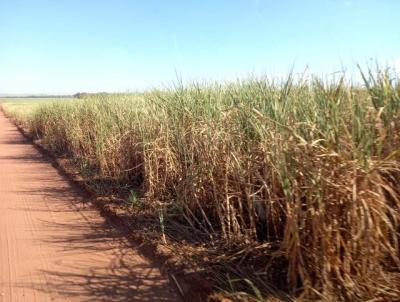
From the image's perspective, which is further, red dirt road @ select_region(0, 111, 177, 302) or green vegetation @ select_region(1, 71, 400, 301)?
red dirt road @ select_region(0, 111, 177, 302)

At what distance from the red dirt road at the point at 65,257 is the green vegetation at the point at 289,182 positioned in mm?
686

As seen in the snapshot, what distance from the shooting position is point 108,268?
190 inches

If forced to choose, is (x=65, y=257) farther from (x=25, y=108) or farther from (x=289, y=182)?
(x=25, y=108)

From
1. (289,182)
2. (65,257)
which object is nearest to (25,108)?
(65,257)

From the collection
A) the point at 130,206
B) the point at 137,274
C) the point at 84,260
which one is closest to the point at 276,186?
the point at 137,274

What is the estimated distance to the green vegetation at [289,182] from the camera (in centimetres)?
346

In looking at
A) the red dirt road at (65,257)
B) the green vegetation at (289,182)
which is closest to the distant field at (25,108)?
the red dirt road at (65,257)

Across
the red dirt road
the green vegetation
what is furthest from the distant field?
the green vegetation

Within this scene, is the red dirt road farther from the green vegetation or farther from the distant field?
the distant field

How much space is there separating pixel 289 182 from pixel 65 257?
2.73 meters

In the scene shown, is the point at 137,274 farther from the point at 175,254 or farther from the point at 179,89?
the point at 179,89

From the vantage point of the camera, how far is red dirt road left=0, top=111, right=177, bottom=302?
14.1ft

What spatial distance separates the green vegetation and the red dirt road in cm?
69

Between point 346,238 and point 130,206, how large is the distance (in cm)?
417
